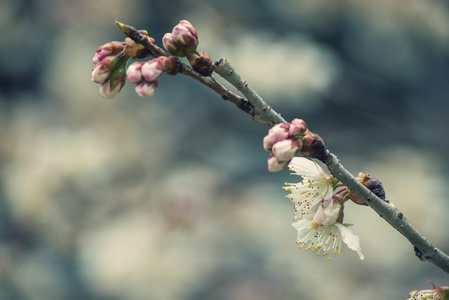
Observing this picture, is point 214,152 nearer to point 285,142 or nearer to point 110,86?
point 110,86

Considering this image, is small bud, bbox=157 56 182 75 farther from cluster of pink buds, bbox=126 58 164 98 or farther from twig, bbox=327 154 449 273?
twig, bbox=327 154 449 273

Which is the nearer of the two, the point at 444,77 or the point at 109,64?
the point at 109,64

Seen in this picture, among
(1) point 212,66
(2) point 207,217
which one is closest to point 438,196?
(2) point 207,217

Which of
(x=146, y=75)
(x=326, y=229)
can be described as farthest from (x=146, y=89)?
(x=326, y=229)

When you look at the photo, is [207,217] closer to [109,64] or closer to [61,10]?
[61,10]

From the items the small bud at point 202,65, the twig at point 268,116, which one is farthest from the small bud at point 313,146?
the small bud at point 202,65

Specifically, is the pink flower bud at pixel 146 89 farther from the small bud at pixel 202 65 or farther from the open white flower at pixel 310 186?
the open white flower at pixel 310 186
